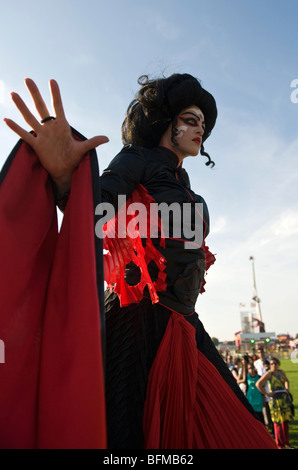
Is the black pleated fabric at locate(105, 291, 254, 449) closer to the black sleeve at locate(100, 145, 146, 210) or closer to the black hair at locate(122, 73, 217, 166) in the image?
the black sleeve at locate(100, 145, 146, 210)

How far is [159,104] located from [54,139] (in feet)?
3.30

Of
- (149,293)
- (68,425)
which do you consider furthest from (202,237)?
(68,425)

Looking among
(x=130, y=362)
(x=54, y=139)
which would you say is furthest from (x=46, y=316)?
(x=54, y=139)

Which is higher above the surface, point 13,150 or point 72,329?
point 13,150

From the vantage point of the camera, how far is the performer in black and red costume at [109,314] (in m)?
1.08

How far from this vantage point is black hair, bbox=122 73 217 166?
88.1 inches

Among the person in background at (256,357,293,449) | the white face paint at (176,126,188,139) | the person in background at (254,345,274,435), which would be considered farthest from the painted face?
the person in background at (254,345,274,435)

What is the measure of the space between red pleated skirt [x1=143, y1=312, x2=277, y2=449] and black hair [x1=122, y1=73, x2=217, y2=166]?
3.84 feet

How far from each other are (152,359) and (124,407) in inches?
9.3

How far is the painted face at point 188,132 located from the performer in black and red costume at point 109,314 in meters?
0.17

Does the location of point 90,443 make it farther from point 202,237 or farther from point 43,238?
point 202,237

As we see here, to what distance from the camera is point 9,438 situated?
1.06m

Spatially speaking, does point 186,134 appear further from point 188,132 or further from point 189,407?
point 189,407

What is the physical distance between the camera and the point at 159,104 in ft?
7.27
